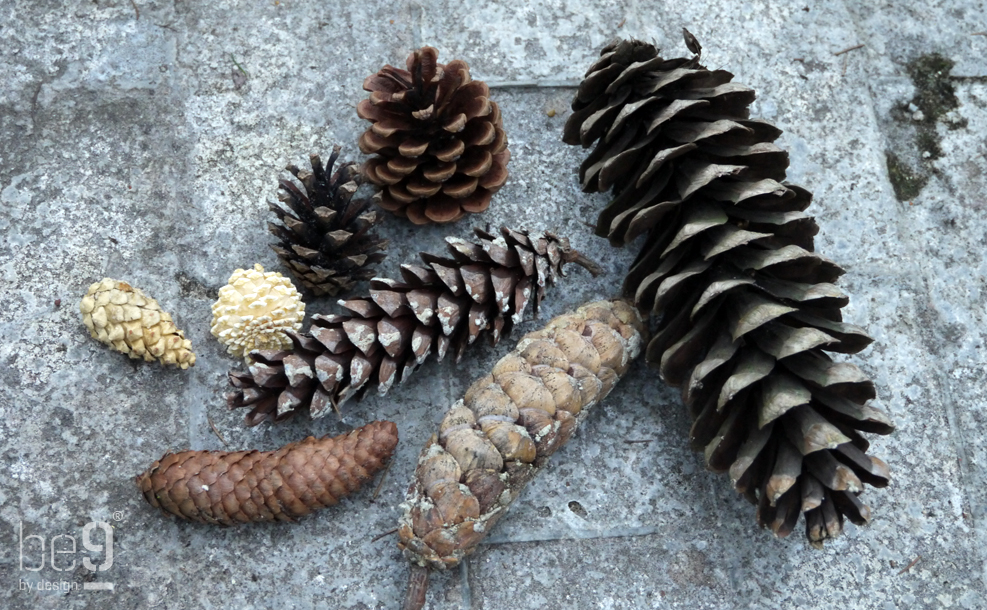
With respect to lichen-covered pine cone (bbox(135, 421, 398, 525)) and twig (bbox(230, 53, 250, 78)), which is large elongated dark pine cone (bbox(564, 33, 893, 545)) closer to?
lichen-covered pine cone (bbox(135, 421, 398, 525))

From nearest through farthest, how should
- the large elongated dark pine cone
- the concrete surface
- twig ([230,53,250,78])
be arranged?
the large elongated dark pine cone
the concrete surface
twig ([230,53,250,78])

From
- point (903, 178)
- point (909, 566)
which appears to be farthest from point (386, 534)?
point (903, 178)

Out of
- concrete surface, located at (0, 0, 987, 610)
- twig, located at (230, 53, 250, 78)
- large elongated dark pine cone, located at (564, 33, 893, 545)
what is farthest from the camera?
twig, located at (230, 53, 250, 78)

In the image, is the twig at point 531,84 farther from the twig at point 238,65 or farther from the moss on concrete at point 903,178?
the moss on concrete at point 903,178

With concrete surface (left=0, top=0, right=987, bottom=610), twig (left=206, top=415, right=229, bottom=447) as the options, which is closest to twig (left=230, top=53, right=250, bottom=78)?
concrete surface (left=0, top=0, right=987, bottom=610)

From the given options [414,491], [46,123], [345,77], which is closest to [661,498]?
[414,491]
